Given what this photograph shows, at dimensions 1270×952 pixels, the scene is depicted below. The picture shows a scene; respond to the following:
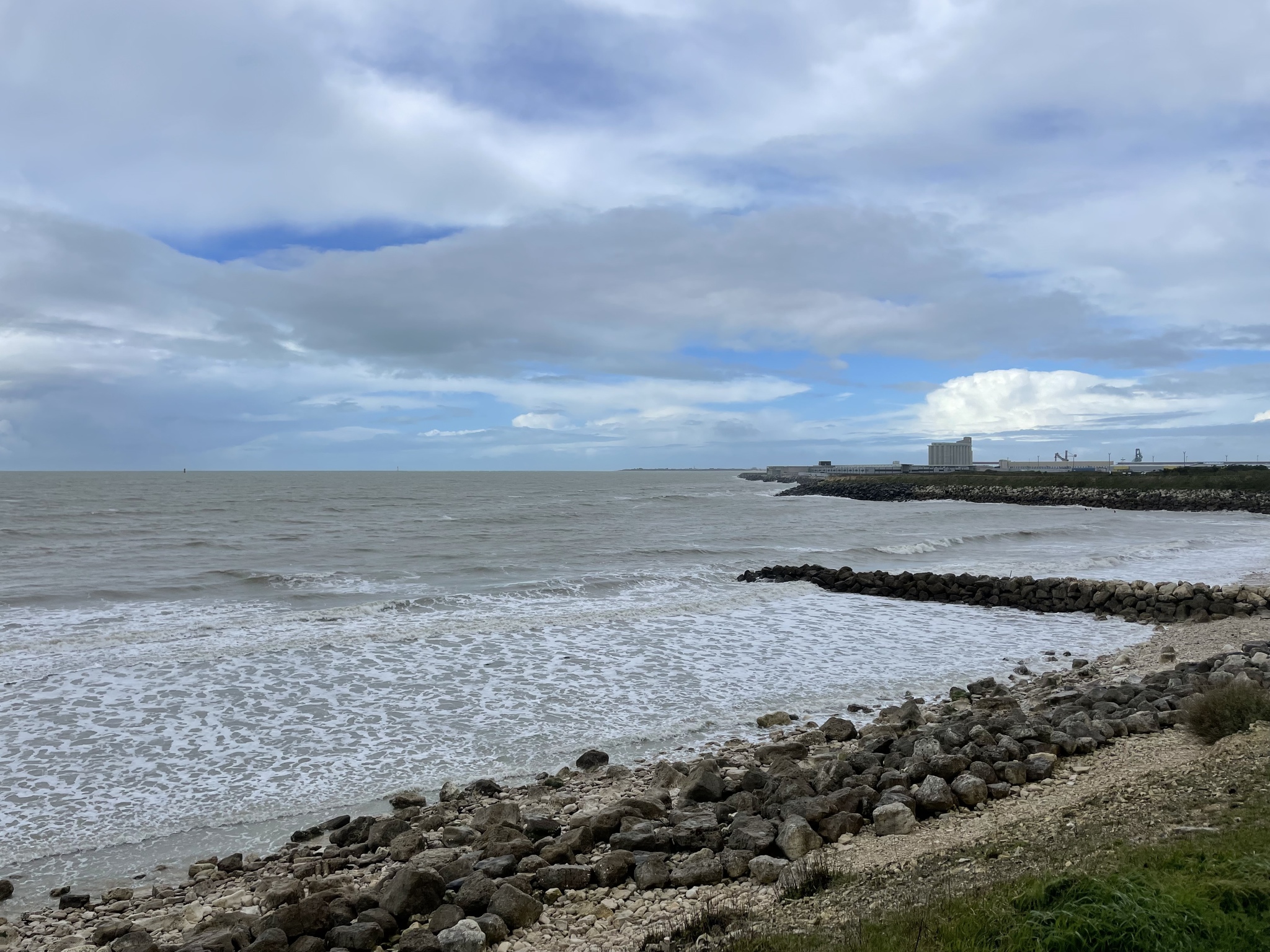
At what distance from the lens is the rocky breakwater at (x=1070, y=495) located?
2168 inches

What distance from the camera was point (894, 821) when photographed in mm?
6172

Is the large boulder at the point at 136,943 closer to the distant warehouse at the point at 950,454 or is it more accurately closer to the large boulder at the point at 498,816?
the large boulder at the point at 498,816

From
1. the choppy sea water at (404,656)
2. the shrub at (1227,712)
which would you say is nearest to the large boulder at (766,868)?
the choppy sea water at (404,656)

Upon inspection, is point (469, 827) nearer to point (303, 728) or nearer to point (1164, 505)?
point (303, 728)

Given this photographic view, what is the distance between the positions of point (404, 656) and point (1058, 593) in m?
15.7

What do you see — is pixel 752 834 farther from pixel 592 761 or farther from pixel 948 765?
pixel 592 761

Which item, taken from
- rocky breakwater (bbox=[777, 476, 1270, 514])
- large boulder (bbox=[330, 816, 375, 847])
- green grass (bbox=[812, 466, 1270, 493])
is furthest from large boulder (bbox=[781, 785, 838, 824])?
green grass (bbox=[812, 466, 1270, 493])

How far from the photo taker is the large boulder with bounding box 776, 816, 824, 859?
5797 mm

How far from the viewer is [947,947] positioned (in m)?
3.57

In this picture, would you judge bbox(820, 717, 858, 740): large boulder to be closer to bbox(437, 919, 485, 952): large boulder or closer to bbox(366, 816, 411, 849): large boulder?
bbox(366, 816, 411, 849): large boulder

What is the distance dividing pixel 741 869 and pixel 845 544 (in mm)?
29550

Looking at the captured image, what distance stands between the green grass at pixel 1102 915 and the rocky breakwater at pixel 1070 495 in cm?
5921

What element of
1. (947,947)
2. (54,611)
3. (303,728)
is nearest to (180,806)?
(303,728)

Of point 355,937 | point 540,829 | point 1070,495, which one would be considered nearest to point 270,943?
point 355,937
